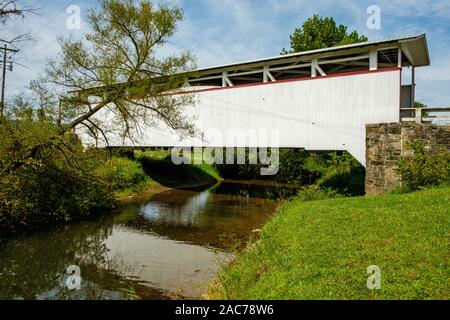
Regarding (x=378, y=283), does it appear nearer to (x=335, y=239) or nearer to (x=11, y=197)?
(x=335, y=239)

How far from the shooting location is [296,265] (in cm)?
639

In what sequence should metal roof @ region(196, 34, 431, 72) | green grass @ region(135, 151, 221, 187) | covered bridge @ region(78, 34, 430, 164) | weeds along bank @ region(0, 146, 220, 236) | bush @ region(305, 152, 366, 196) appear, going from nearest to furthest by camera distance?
weeds along bank @ region(0, 146, 220, 236), metal roof @ region(196, 34, 431, 72), covered bridge @ region(78, 34, 430, 164), bush @ region(305, 152, 366, 196), green grass @ region(135, 151, 221, 187)

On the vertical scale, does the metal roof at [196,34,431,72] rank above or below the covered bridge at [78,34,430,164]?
above

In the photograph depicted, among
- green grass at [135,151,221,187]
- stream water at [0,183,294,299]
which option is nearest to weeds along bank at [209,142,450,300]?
stream water at [0,183,294,299]

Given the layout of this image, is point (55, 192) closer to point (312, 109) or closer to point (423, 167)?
point (312, 109)

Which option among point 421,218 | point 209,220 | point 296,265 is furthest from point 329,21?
point 296,265

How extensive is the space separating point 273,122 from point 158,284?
32.0 ft

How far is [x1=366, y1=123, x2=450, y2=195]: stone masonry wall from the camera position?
12102mm

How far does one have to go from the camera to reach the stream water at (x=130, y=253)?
776cm

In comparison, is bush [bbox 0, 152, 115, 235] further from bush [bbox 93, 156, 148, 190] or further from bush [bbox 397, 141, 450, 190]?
bush [bbox 397, 141, 450, 190]

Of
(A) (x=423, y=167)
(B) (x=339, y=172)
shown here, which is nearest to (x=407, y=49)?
(A) (x=423, y=167)

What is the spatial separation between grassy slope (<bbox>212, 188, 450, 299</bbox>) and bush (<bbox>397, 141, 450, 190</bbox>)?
1.73m

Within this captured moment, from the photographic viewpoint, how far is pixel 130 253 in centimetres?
1027

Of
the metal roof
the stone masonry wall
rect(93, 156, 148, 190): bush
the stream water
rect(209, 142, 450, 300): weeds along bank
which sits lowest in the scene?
the stream water
